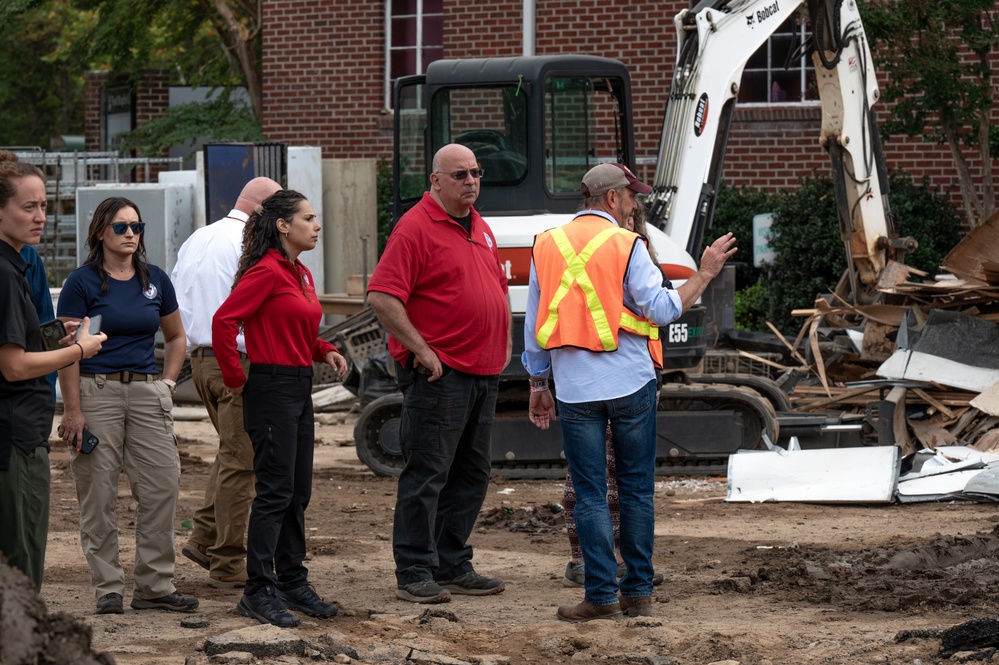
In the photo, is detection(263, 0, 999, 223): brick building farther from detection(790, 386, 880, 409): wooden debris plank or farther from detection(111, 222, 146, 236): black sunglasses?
detection(111, 222, 146, 236): black sunglasses

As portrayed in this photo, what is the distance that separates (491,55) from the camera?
58.0 ft

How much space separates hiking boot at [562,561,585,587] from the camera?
684 centimetres

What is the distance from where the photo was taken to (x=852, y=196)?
463 inches

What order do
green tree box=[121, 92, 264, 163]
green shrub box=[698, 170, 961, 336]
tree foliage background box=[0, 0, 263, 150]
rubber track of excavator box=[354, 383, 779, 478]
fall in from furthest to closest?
tree foliage background box=[0, 0, 263, 150] < green tree box=[121, 92, 264, 163] < green shrub box=[698, 170, 961, 336] < rubber track of excavator box=[354, 383, 779, 478]

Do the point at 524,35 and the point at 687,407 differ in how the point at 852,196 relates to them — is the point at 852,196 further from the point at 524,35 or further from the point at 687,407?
the point at 524,35

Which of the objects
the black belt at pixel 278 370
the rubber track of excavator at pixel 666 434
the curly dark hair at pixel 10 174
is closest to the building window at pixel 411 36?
the rubber track of excavator at pixel 666 434

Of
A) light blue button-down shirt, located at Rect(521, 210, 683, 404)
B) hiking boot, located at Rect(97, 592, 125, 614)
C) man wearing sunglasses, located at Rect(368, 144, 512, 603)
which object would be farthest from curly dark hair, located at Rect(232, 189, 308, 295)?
hiking boot, located at Rect(97, 592, 125, 614)

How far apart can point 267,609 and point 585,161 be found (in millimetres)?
5368

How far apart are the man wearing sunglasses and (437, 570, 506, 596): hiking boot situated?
0.15 metres

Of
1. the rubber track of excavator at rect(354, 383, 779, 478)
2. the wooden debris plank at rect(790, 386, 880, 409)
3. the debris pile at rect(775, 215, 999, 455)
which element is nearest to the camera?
the debris pile at rect(775, 215, 999, 455)

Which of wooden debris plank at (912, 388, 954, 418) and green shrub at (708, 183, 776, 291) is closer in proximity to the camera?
wooden debris plank at (912, 388, 954, 418)

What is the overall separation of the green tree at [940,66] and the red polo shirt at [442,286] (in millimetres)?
8550

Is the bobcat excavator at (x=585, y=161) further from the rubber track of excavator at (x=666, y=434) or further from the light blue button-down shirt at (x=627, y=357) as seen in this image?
the light blue button-down shirt at (x=627, y=357)

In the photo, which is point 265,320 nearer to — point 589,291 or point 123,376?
point 123,376
